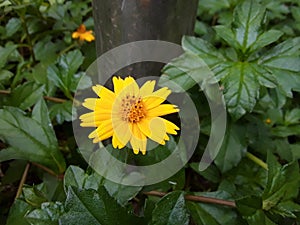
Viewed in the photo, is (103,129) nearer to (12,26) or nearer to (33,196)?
(33,196)

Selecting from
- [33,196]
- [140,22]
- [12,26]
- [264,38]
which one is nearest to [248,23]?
[264,38]

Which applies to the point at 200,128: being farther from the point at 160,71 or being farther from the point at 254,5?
the point at 254,5

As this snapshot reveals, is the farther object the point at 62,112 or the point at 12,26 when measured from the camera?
the point at 12,26

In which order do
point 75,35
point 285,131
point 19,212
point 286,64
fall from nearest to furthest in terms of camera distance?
point 19,212
point 286,64
point 285,131
point 75,35

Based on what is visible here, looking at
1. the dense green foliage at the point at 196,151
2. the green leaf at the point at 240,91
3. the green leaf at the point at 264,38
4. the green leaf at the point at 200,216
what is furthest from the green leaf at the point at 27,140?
the green leaf at the point at 264,38

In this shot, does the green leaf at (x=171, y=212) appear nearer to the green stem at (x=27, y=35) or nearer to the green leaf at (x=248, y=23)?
the green leaf at (x=248, y=23)

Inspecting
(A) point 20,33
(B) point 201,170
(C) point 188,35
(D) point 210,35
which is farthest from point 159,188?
(A) point 20,33

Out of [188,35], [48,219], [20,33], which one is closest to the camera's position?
[48,219]
